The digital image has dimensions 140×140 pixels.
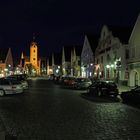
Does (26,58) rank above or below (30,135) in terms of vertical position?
above

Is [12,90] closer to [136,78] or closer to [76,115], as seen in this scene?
[76,115]

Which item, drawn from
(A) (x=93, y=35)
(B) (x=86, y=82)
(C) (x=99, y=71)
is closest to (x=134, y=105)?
(B) (x=86, y=82)

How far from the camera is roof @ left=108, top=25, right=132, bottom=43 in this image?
164 ft

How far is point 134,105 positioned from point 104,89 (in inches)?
247

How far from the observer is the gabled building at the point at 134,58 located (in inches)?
1620

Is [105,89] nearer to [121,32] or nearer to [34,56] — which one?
[121,32]

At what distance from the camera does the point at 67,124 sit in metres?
12.3

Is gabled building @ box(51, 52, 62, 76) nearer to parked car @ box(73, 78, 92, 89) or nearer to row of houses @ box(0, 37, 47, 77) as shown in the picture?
row of houses @ box(0, 37, 47, 77)

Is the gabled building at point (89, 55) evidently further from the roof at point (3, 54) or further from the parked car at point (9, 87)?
the roof at point (3, 54)

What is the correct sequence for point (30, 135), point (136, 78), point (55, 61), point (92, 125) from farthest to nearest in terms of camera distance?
point (55, 61), point (136, 78), point (92, 125), point (30, 135)

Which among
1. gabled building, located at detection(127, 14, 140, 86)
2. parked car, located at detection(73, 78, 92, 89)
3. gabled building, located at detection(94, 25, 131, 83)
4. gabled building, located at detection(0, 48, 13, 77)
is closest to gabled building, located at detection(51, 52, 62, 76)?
gabled building, located at detection(0, 48, 13, 77)

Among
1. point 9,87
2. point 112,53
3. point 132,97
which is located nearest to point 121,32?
point 112,53

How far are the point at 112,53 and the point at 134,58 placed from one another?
11.4 meters

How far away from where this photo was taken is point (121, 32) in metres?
53.7
